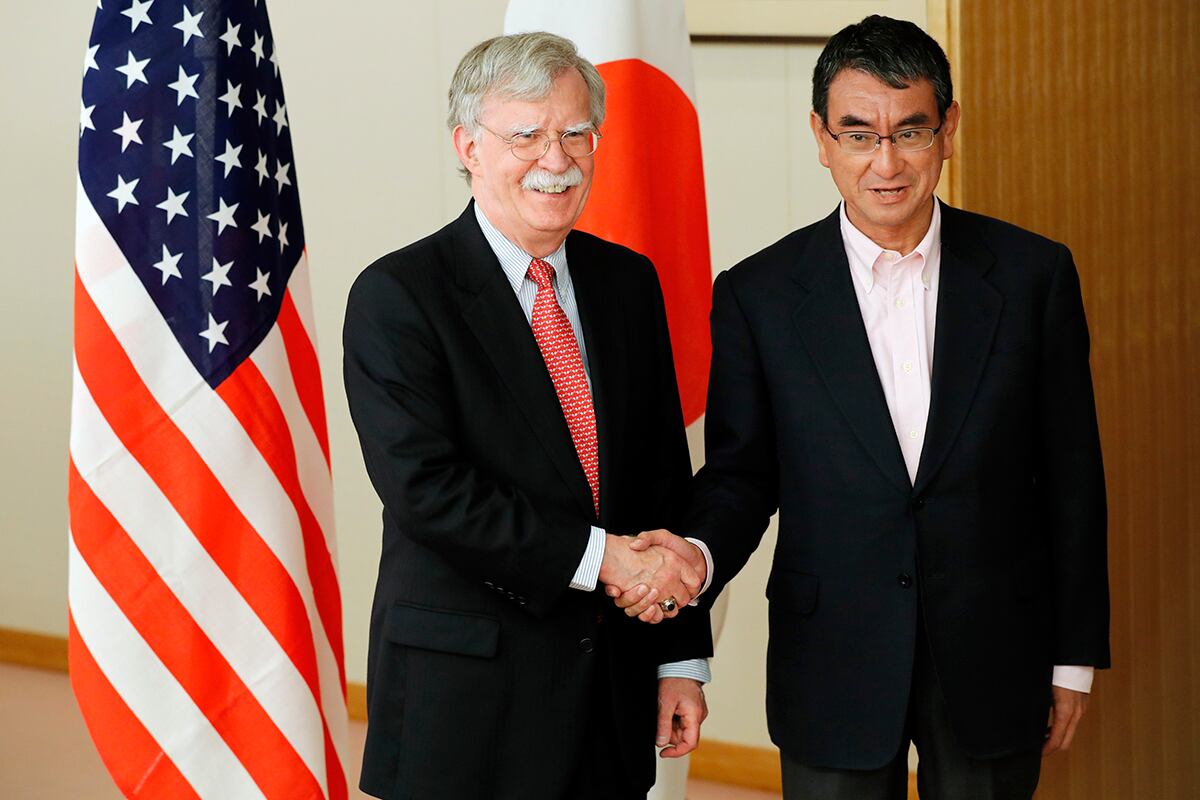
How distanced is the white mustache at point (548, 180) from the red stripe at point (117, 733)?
111 centimetres

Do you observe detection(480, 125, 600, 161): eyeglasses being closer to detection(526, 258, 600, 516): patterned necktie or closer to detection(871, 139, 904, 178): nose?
detection(526, 258, 600, 516): patterned necktie

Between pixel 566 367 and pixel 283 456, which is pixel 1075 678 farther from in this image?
pixel 283 456

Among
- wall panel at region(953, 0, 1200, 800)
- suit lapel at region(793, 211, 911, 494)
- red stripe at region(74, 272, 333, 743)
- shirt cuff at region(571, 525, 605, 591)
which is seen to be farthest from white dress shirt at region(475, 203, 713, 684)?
wall panel at region(953, 0, 1200, 800)

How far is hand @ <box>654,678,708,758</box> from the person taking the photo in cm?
218

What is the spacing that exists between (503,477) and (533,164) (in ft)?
1.46

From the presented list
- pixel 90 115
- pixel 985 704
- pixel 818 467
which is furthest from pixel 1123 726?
pixel 90 115

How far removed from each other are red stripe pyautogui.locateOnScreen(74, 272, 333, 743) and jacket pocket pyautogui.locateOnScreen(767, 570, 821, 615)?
864mm

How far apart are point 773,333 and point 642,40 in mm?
857

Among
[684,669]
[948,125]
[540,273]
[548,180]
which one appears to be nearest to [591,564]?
[684,669]

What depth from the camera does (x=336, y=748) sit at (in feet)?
8.86

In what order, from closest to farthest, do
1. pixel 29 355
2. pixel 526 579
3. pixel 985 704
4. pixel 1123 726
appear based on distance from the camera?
1. pixel 526 579
2. pixel 985 704
3. pixel 1123 726
4. pixel 29 355

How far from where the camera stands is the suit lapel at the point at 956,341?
212 centimetres

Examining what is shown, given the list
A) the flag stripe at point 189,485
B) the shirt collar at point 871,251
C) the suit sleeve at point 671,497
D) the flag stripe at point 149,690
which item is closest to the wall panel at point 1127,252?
the shirt collar at point 871,251

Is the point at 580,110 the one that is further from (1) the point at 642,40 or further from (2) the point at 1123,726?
(2) the point at 1123,726
